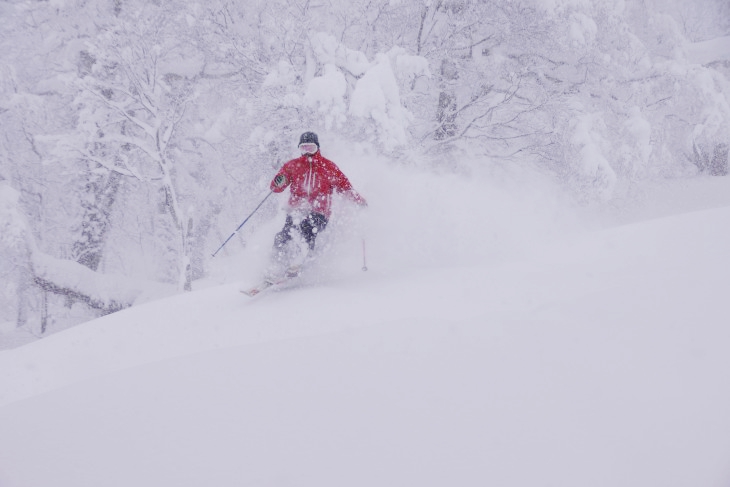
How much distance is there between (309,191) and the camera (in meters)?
5.16

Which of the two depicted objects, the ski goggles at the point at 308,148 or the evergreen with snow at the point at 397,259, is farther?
the ski goggles at the point at 308,148

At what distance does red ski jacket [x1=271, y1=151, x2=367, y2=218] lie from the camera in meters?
5.16

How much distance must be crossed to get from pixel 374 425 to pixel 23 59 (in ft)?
47.4

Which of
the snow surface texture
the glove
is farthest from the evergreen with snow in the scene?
the glove

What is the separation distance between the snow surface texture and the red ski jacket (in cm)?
150

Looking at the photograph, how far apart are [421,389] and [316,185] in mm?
3224

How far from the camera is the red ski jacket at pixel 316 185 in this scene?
5.16 m

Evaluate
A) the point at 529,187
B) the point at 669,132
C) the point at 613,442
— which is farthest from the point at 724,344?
the point at 669,132

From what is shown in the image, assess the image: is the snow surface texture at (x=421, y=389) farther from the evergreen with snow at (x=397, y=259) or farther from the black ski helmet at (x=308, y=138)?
the black ski helmet at (x=308, y=138)

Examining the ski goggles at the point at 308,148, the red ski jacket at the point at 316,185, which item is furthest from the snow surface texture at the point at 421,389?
the ski goggles at the point at 308,148

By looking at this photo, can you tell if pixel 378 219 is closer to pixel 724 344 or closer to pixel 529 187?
pixel 724 344

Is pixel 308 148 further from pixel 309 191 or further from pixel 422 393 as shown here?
pixel 422 393

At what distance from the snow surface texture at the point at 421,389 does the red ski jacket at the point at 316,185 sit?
58.9 inches

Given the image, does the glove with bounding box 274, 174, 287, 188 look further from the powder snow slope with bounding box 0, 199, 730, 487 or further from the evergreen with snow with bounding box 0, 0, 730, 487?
the powder snow slope with bounding box 0, 199, 730, 487
